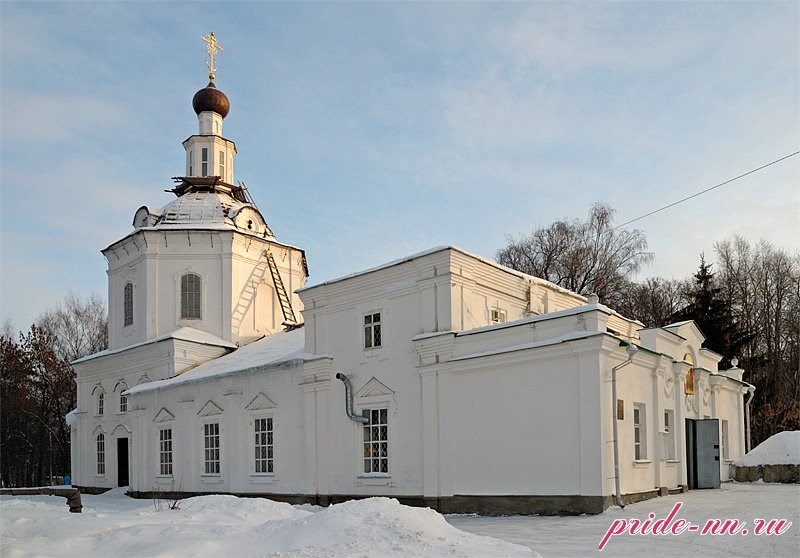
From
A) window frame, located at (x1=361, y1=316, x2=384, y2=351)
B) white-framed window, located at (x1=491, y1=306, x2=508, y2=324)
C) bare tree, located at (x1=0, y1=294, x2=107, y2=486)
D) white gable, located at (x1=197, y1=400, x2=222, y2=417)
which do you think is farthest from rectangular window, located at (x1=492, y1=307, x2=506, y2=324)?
bare tree, located at (x1=0, y1=294, x2=107, y2=486)

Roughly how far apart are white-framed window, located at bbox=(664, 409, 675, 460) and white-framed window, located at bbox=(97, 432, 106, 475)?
63.3 ft

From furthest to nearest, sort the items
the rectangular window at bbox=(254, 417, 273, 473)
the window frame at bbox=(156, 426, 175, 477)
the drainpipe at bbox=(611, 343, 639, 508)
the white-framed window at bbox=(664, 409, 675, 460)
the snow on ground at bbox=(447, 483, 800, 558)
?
the window frame at bbox=(156, 426, 175, 477)
the rectangular window at bbox=(254, 417, 273, 473)
the white-framed window at bbox=(664, 409, 675, 460)
the drainpipe at bbox=(611, 343, 639, 508)
the snow on ground at bbox=(447, 483, 800, 558)

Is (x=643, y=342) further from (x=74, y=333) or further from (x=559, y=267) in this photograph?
(x=74, y=333)

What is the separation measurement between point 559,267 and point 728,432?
48.2 feet

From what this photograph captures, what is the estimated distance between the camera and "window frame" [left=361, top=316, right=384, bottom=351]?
18797 millimetres

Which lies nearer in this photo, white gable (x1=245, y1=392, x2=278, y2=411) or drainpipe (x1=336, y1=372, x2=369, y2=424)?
drainpipe (x1=336, y1=372, x2=369, y2=424)

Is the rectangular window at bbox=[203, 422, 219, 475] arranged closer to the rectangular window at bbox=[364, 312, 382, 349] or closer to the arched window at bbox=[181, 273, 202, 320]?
the arched window at bbox=[181, 273, 202, 320]

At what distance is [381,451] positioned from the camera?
18.3 meters

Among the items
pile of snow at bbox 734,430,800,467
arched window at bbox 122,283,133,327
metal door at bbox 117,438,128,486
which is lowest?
metal door at bbox 117,438,128,486

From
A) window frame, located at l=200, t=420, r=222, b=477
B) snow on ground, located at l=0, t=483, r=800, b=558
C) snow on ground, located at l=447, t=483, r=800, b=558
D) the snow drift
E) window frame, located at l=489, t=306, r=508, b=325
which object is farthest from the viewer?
window frame, located at l=200, t=420, r=222, b=477

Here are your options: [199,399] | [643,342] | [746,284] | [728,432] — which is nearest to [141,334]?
[199,399]

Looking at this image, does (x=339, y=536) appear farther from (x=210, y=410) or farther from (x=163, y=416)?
(x=163, y=416)

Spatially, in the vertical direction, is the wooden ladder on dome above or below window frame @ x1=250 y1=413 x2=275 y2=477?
above

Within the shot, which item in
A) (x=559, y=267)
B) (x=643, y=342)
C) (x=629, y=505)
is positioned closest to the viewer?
(x=629, y=505)
